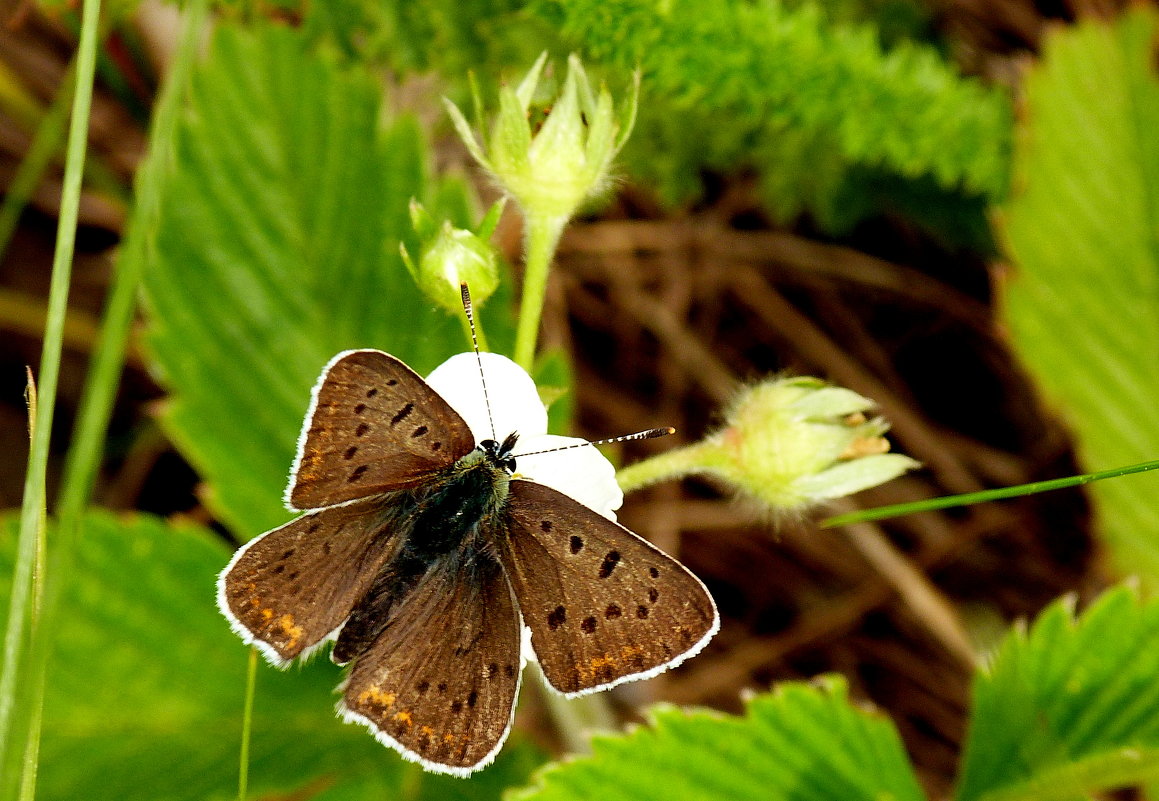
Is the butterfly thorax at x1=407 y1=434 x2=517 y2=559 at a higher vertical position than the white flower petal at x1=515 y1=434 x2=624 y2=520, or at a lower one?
lower

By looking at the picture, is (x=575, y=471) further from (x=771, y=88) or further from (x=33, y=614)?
(x=771, y=88)

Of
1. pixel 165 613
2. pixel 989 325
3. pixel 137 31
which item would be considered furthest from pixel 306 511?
pixel 989 325

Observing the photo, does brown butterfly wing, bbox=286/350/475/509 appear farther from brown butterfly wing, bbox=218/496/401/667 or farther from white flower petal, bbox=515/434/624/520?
white flower petal, bbox=515/434/624/520

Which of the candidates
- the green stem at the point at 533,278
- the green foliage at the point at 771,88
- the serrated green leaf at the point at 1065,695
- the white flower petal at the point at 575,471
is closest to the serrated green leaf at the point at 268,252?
the green foliage at the point at 771,88

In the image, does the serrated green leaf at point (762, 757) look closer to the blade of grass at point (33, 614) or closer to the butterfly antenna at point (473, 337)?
the butterfly antenna at point (473, 337)

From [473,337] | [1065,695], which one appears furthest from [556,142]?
[1065,695]

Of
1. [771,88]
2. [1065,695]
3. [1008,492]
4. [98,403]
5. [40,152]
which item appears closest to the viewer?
[98,403]

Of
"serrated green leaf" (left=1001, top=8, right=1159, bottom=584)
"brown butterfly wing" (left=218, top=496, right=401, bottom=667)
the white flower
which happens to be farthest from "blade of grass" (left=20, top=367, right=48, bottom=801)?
"serrated green leaf" (left=1001, top=8, right=1159, bottom=584)
